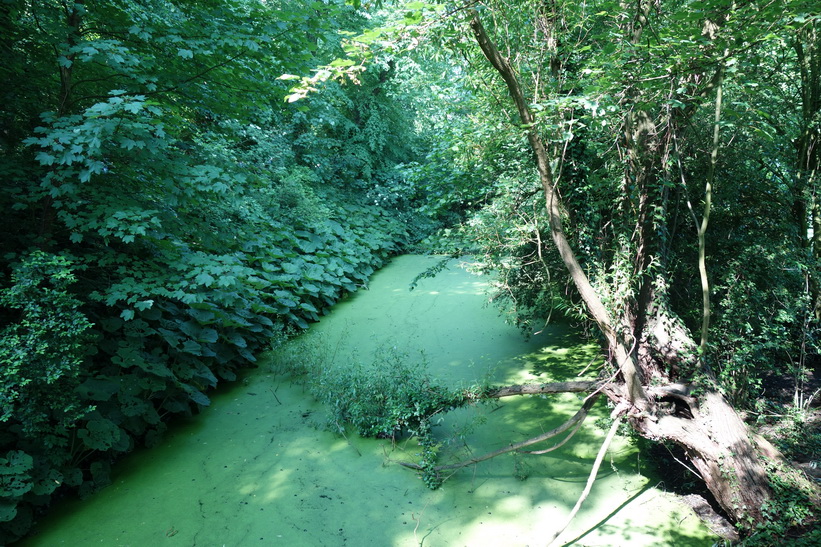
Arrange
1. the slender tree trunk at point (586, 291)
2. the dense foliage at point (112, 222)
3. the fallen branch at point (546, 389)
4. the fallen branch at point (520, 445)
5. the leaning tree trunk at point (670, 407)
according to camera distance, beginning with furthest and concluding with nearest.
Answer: the fallen branch at point (546, 389) < the fallen branch at point (520, 445) < the slender tree trunk at point (586, 291) < the dense foliage at point (112, 222) < the leaning tree trunk at point (670, 407)

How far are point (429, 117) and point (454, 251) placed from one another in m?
8.36

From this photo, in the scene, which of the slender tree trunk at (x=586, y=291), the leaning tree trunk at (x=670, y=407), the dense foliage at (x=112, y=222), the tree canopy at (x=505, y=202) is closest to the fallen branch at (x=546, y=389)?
the tree canopy at (x=505, y=202)

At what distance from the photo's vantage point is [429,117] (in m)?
12.1

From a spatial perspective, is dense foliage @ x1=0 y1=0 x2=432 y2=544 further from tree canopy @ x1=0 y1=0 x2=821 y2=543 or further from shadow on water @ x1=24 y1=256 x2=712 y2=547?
shadow on water @ x1=24 y1=256 x2=712 y2=547

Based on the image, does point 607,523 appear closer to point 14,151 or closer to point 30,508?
point 30,508

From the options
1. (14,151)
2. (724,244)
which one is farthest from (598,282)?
(14,151)

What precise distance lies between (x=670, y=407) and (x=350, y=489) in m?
2.03

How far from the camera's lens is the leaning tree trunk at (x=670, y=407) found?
2523 mm

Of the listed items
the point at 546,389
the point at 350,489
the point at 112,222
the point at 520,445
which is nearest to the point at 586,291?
the point at 546,389

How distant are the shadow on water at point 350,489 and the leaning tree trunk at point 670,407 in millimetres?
323

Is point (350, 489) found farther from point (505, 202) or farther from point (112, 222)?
point (505, 202)

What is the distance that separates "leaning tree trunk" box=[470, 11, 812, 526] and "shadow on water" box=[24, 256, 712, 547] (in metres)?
0.32

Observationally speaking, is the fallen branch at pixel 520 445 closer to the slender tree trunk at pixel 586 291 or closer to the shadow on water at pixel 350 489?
the shadow on water at pixel 350 489

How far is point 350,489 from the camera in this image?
3.06 meters
